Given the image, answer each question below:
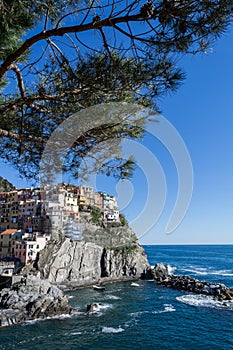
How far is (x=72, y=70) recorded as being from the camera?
3834 mm

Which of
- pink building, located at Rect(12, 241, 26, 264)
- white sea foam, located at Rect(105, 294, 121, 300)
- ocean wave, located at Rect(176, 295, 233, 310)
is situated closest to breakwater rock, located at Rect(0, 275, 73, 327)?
white sea foam, located at Rect(105, 294, 121, 300)

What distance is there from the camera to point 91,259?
34906 mm

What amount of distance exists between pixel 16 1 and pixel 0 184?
4506 millimetres

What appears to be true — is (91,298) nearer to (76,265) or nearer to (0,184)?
(76,265)

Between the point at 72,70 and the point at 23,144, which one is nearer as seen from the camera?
the point at 72,70

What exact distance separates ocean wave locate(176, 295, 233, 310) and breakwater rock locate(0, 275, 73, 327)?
10590 millimetres

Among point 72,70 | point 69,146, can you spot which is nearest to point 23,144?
point 69,146

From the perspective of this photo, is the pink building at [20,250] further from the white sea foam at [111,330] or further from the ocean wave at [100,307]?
the white sea foam at [111,330]

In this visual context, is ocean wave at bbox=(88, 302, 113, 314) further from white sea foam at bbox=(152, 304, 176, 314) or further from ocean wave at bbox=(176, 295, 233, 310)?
ocean wave at bbox=(176, 295, 233, 310)

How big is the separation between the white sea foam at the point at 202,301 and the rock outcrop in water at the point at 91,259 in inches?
474

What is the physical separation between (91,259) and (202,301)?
15.6m

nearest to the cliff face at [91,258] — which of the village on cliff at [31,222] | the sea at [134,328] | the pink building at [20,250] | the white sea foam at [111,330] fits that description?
the village on cliff at [31,222]

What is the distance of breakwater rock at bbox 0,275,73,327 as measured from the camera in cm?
1734

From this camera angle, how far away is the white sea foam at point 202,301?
72.8ft
